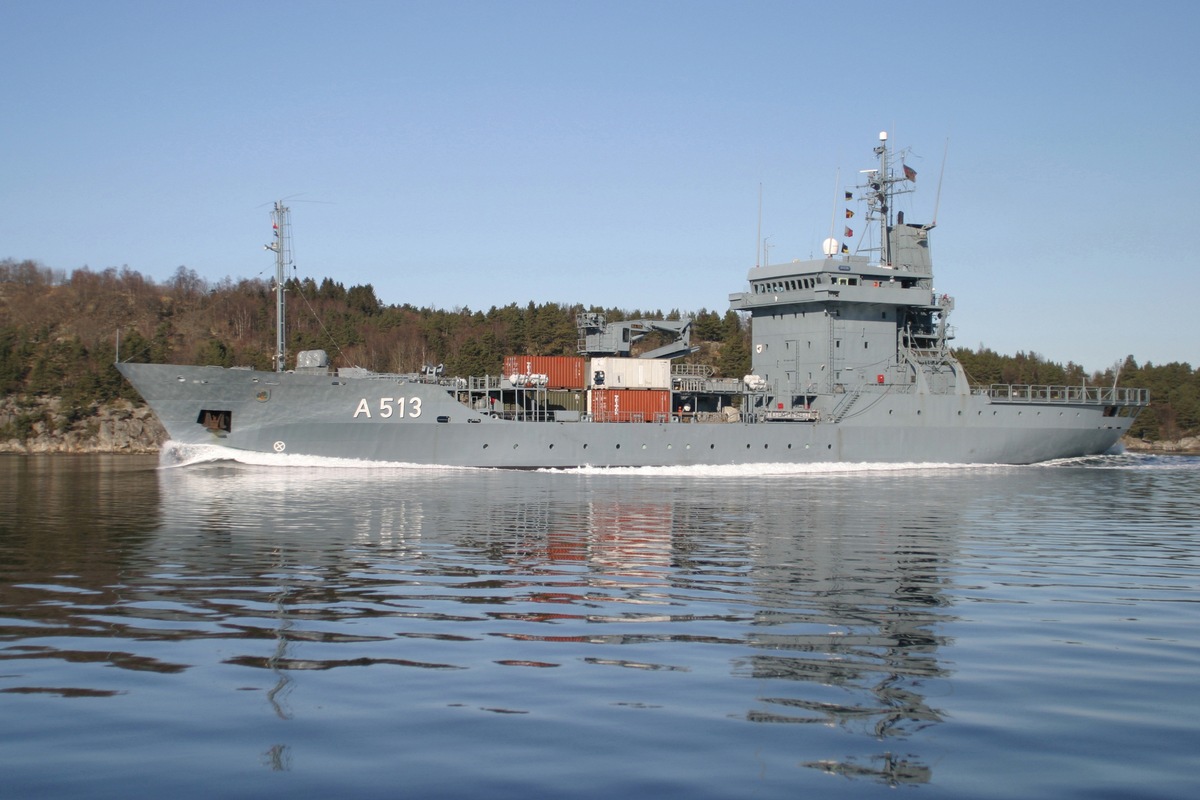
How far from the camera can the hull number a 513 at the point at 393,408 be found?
4309 cm

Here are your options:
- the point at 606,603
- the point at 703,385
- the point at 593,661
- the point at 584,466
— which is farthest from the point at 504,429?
the point at 593,661

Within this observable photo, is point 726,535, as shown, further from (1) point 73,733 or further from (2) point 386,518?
(1) point 73,733

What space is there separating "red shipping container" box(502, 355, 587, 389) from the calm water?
25.0 meters

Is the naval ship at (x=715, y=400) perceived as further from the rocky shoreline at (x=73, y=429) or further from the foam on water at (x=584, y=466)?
the rocky shoreline at (x=73, y=429)

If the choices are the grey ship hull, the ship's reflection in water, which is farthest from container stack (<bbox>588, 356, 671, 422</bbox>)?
the ship's reflection in water

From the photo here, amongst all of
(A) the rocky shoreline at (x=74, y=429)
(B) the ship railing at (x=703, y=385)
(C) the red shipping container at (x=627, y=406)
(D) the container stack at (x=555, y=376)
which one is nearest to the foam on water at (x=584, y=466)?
(C) the red shipping container at (x=627, y=406)

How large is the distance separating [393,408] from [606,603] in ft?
102

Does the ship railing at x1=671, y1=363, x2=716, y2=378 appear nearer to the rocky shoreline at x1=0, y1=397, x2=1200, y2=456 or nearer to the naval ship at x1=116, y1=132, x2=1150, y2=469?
the naval ship at x1=116, y1=132, x2=1150, y2=469

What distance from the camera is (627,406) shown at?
48062mm

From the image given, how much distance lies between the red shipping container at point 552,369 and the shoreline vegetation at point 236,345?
32.3 feet

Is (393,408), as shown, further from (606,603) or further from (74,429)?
(74,429)

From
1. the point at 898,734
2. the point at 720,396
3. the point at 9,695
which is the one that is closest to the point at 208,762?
the point at 9,695

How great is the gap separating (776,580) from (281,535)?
34.1ft

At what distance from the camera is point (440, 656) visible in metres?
10.3
